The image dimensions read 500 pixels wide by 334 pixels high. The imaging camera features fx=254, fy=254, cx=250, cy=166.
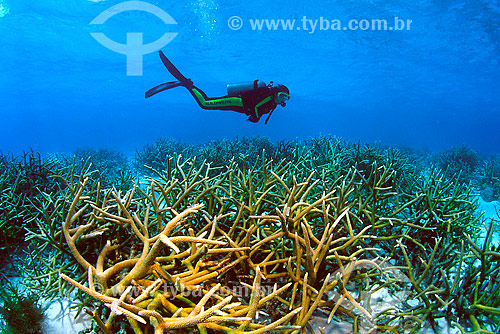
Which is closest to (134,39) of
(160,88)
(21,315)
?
(160,88)

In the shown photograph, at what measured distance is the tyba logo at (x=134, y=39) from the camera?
21875 mm

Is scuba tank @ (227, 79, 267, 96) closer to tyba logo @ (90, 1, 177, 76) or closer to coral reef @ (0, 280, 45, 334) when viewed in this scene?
coral reef @ (0, 280, 45, 334)

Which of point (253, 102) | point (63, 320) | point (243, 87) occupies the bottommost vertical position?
point (63, 320)

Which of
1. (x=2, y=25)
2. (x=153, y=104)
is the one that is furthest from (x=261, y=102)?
(x=153, y=104)

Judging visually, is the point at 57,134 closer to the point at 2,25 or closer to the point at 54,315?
the point at 2,25

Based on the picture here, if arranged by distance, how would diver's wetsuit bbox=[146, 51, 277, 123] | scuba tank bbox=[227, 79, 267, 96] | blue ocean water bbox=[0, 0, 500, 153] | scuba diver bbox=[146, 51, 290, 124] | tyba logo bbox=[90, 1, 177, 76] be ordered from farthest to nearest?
tyba logo bbox=[90, 1, 177, 76], blue ocean water bbox=[0, 0, 500, 153], scuba tank bbox=[227, 79, 267, 96], diver's wetsuit bbox=[146, 51, 277, 123], scuba diver bbox=[146, 51, 290, 124]

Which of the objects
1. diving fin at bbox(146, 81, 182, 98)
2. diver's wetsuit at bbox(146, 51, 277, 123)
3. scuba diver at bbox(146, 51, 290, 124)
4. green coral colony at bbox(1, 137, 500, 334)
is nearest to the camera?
green coral colony at bbox(1, 137, 500, 334)

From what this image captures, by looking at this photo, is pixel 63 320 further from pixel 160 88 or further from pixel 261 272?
pixel 160 88

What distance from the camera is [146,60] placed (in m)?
35.4

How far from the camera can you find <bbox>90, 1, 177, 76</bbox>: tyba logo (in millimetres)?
21875

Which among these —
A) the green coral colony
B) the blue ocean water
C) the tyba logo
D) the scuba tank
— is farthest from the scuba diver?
the tyba logo

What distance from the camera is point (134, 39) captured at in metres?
27.9

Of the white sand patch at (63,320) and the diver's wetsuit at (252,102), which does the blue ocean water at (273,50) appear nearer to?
the diver's wetsuit at (252,102)

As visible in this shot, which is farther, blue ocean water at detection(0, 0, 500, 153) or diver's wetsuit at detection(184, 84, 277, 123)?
blue ocean water at detection(0, 0, 500, 153)
